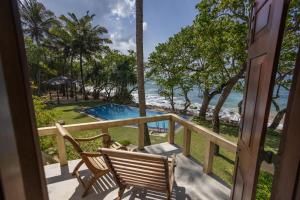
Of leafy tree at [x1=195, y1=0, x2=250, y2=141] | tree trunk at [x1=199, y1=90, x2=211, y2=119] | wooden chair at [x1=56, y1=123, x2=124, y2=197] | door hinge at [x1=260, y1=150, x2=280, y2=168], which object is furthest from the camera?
tree trunk at [x1=199, y1=90, x2=211, y2=119]

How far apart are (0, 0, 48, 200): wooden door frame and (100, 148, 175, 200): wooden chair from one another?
4.43ft

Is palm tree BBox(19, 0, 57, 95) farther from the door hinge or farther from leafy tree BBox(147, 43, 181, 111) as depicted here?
the door hinge

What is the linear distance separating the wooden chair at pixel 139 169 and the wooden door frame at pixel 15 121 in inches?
53.2

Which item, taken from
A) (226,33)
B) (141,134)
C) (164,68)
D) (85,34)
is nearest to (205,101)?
(164,68)

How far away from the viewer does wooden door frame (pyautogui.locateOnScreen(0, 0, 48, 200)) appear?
1.74 ft

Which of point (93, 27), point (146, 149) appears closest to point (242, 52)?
point (146, 149)

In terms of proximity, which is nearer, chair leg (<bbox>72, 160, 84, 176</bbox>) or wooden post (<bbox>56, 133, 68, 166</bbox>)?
chair leg (<bbox>72, 160, 84, 176</bbox>)

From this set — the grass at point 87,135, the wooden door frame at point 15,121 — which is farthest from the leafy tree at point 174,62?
the wooden door frame at point 15,121

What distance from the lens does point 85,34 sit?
17922mm

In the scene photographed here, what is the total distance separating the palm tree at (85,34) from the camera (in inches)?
685

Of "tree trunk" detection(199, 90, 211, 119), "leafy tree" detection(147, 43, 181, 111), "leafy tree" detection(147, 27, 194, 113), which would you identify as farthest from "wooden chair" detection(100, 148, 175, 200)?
"leafy tree" detection(147, 43, 181, 111)

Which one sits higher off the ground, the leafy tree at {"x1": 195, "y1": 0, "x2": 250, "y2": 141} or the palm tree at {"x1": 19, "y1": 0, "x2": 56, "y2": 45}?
the palm tree at {"x1": 19, "y1": 0, "x2": 56, "y2": 45}

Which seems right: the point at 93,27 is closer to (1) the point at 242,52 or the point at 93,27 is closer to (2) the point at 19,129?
(1) the point at 242,52

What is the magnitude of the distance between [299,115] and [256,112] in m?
0.41
